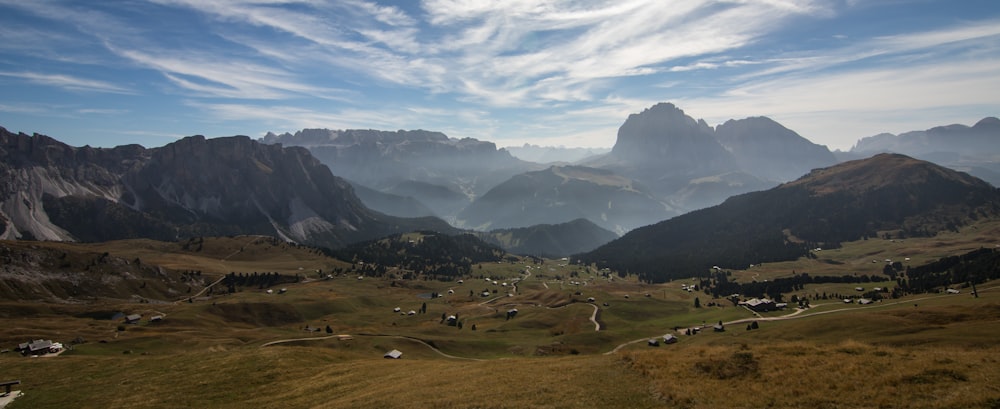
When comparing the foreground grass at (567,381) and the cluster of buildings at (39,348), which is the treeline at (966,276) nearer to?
the foreground grass at (567,381)

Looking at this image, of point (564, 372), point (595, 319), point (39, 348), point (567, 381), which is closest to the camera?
point (567, 381)

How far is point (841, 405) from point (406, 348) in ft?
306

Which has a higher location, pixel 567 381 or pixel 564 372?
pixel 567 381

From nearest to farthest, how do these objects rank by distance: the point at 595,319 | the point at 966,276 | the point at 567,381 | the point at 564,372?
the point at 567,381, the point at 564,372, the point at 595,319, the point at 966,276

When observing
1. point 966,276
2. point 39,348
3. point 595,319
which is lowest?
point 595,319

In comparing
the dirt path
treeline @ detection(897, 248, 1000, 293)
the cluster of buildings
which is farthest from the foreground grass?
treeline @ detection(897, 248, 1000, 293)

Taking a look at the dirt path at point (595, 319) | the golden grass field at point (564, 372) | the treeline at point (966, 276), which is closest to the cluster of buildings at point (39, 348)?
the golden grass field at point (564, 372)

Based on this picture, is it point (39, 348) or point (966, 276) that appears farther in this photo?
point (966, 276)

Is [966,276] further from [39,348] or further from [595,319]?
[39,348]

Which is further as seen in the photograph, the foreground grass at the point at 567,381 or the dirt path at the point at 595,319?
the dirt path at the point at 595,319

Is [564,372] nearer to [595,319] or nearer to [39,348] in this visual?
[39,348]

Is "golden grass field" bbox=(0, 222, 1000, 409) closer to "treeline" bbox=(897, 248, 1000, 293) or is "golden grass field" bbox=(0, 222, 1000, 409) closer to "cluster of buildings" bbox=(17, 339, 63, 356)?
"cluster of buildings" bbox=(17, 339, 63, 356)

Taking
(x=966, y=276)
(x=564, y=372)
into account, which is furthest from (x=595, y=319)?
(x=966, y=276)

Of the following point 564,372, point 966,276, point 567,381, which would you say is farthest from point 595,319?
point 966,276
